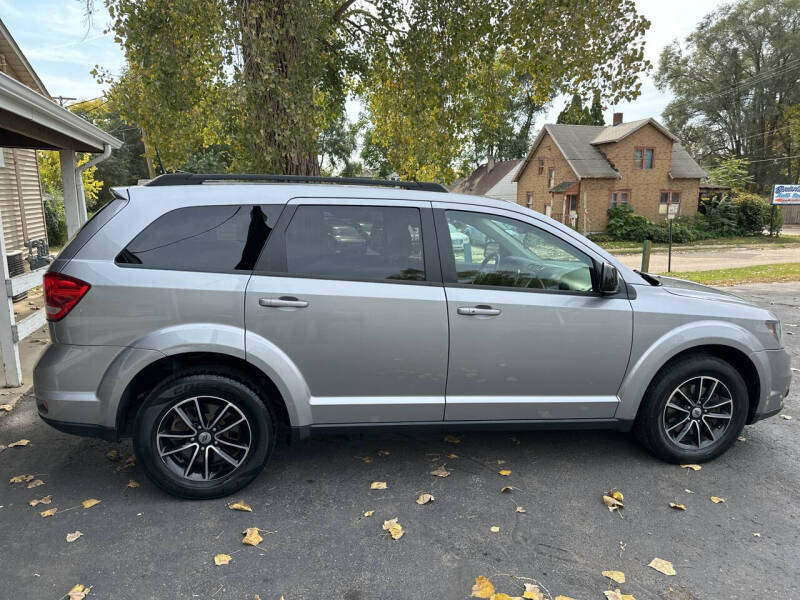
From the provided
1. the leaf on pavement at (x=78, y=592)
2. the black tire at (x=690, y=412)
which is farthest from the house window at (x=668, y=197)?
the leaf on pavement at (x=78, y=592)

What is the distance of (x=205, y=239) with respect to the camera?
330 centimetres

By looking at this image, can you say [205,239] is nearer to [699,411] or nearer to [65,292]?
[65,292]

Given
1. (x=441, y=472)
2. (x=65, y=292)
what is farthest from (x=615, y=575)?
(x=65, y=292)

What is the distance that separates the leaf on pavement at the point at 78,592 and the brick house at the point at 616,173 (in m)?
34.2

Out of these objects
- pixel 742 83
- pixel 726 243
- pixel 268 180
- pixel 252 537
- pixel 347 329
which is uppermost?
pixel 742 83

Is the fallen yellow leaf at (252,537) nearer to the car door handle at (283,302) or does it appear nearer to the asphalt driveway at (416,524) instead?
the asphalt driveway at (416,524)

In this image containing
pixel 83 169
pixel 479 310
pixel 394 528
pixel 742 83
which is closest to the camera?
pixel 394 528

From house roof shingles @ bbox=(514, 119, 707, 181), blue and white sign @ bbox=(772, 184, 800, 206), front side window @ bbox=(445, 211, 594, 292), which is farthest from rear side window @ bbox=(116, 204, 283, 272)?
house roof shingles @ bbox=(514, 119, 707, 181)

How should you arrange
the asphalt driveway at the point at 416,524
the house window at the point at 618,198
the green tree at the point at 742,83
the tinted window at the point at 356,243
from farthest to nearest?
the green tree at the point at 742,83 → the house window at the point at 618,198 → the tinted window at the point at 356,243 → the asphalt driveway at the point at 416,524

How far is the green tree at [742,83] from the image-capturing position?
50.2 metres

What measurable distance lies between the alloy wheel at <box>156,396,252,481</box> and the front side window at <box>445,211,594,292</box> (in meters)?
1.73

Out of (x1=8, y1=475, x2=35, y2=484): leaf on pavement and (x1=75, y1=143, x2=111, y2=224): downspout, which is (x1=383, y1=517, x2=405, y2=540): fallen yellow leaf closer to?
(x1=8, y1=475, x2=35, y2=484): leaf on pavement

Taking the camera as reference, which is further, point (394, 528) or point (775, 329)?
point (775, 329)

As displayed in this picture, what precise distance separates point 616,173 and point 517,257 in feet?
113
